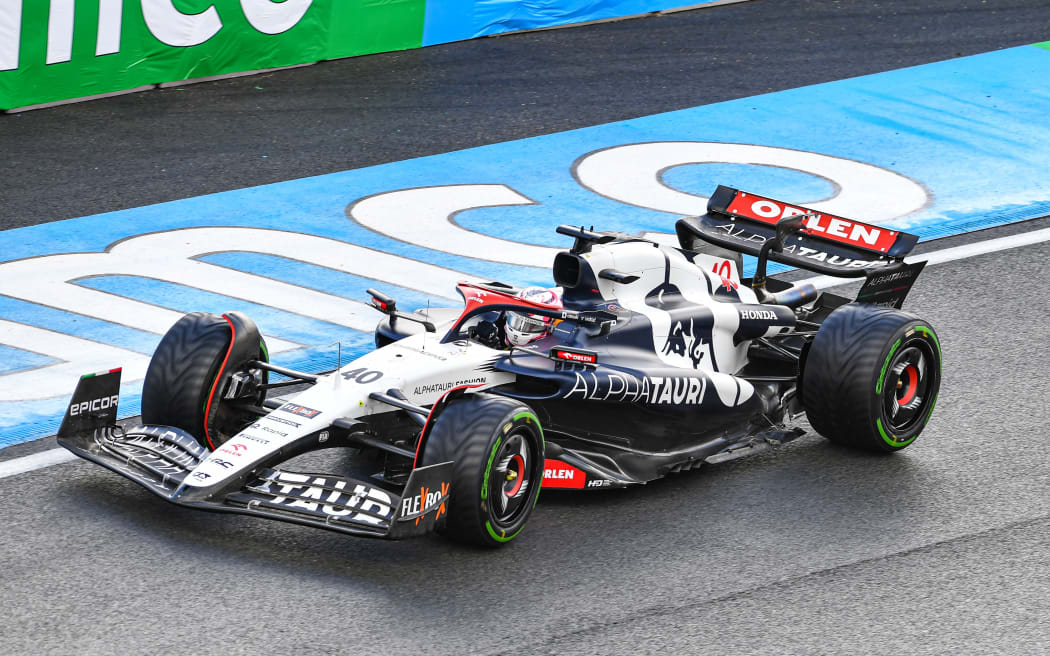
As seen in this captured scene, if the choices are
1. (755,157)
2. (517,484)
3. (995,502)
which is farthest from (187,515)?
(755,157)

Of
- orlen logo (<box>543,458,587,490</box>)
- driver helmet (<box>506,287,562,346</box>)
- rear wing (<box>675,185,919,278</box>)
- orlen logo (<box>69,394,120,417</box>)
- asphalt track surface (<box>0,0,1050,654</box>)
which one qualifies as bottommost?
asphalt track surface (<box>0,0,1050,654</box>)

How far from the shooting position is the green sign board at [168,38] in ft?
43.4

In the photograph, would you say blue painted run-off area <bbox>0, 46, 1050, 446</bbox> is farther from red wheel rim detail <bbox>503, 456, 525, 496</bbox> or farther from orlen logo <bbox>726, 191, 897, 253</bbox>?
red wheel rim detail <bbox>503, 456, 525, 496</bbox>

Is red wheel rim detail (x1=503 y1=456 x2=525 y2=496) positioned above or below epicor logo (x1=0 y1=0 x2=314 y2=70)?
below

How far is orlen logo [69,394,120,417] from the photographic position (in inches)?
265

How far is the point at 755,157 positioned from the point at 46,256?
6125mm

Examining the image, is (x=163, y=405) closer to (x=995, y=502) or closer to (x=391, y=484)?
(x=391, y=484)

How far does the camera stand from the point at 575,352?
267 inches

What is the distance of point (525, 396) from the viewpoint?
22.7 feet

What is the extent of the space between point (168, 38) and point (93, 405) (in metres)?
8.07

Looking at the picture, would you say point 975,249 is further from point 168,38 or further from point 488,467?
point 168,38

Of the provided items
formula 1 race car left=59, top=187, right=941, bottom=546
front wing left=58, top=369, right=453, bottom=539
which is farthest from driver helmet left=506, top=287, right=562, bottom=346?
front wing left=58, top=369, right=453, bottom=539

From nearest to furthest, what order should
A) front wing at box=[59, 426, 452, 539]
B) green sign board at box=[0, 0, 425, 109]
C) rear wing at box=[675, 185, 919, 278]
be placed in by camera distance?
front wing at box=[59, 426, 452, 539] < rear wing at box=[675, 185, 919, 278] < green sign board at box=[0, 0, 425, 109]

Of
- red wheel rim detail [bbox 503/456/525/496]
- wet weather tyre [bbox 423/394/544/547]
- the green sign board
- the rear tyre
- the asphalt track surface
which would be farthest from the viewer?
the green sign board
